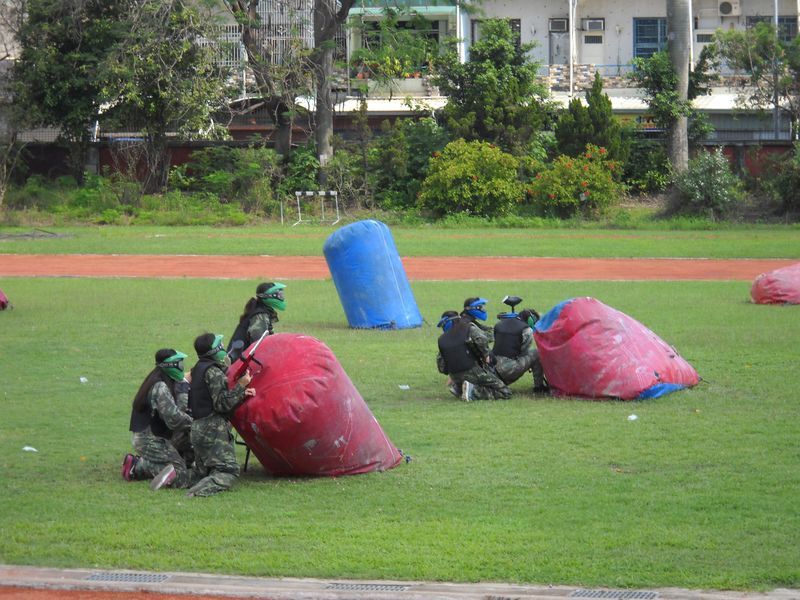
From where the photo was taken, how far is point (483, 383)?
47.5ft

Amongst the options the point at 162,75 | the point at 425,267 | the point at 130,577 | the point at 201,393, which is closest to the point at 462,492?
the point at 201,393

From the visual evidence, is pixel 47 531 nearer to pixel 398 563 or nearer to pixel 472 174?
pixel 398 563

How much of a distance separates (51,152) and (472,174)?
1925cm

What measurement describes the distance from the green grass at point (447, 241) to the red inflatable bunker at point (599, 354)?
19630 mm

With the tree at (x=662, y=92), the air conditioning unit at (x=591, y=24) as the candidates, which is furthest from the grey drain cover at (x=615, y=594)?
the air conditioning unit at (x=591, y=24)

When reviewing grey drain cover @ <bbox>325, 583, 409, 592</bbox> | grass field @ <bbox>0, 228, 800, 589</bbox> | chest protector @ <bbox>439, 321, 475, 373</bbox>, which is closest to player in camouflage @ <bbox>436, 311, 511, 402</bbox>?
chest protector @ <bbox>439, 321, 475, 373</bbox>

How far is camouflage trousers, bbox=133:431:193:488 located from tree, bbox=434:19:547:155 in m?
36.9

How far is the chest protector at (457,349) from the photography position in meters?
13.8

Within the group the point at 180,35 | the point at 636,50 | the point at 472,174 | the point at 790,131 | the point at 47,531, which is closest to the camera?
the point at 47,531

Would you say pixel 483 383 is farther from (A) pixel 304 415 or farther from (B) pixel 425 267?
(B) pixel 425 267

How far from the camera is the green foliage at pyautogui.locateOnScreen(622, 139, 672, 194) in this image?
160ft

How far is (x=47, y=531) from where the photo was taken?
9.27 metres

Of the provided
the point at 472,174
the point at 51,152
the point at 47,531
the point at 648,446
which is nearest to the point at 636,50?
the point at 472,174

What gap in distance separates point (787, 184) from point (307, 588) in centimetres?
3838
